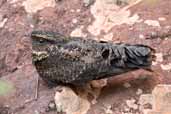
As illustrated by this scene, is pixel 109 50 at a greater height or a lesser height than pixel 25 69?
greater

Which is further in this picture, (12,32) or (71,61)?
(12,32)

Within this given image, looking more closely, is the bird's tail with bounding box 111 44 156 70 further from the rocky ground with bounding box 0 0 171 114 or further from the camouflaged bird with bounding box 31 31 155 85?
the rocky ground with bounding box 0 0 171 114

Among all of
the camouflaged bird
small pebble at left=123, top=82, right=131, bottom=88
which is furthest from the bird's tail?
small pebble at left=123, top=82, right=131, bottom=88

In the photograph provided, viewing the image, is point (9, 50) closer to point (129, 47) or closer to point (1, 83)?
point (1, 83)

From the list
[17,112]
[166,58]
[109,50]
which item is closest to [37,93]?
[17,112]

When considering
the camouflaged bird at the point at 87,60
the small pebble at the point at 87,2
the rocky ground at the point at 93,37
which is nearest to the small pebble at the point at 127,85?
the rocky ground at the point at 93,37

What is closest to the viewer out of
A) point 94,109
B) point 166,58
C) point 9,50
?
point 94,109
